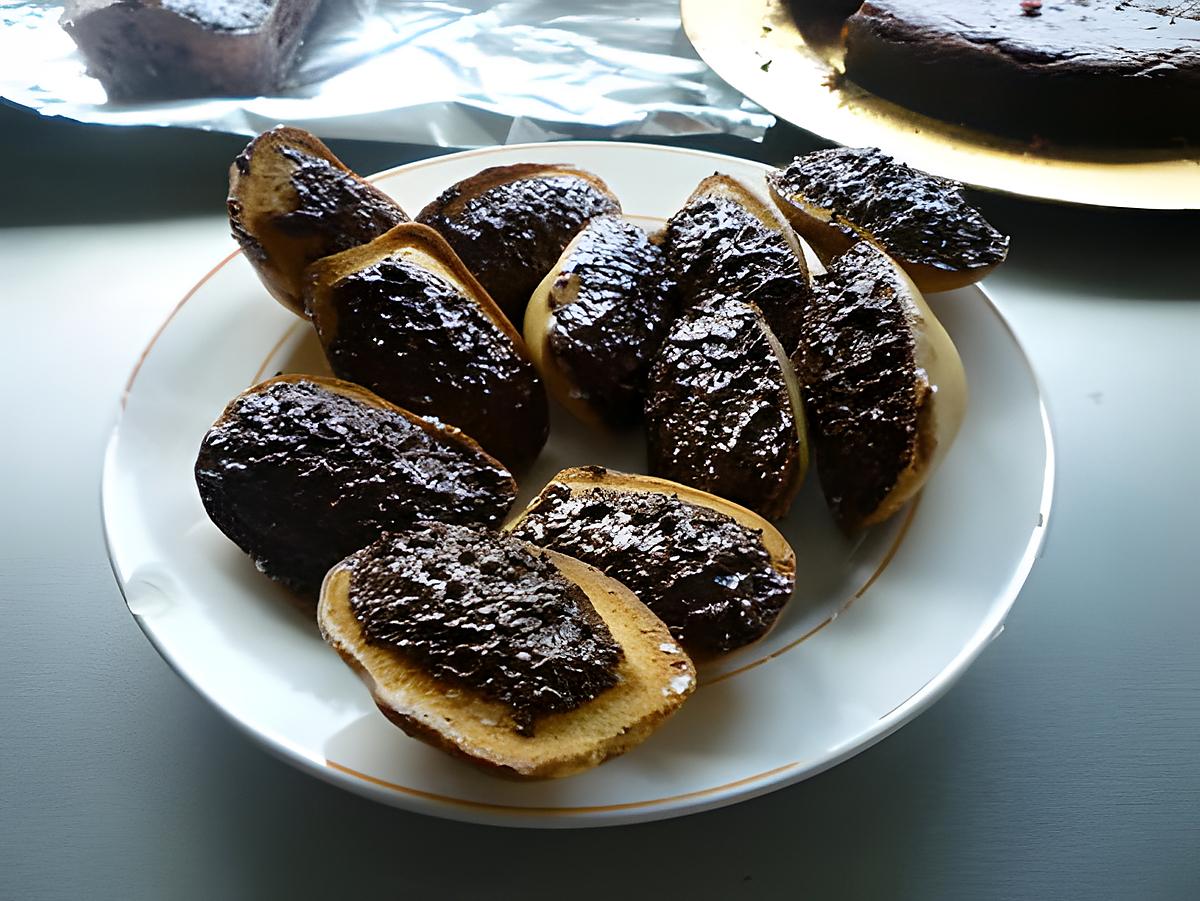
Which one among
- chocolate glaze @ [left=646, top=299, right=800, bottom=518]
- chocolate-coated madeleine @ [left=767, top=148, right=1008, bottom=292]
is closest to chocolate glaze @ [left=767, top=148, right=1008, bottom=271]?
chocolate-coated madeleine @ [left=767, top=148, right=1008, bottom=292]

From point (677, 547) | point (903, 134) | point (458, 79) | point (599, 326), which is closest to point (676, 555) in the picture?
point (677, 547)

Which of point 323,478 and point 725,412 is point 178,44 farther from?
point 725,412

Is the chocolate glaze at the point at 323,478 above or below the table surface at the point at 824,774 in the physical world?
above

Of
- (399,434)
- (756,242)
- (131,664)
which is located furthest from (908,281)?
(131,664)

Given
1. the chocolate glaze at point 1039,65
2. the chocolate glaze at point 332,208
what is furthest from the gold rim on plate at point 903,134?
the chocolate glaze at point 332,208

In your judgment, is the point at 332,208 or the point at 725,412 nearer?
the point at 725,412

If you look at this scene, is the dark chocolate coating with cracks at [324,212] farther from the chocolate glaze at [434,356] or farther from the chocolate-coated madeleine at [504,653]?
the chocolate-coated madeleine at [504,653]

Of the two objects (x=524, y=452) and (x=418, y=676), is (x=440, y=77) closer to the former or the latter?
(x=524, y=452)
